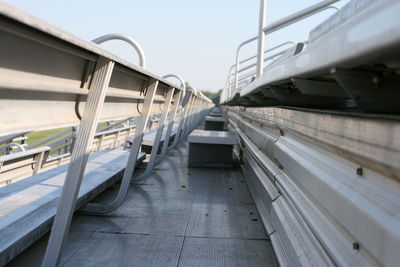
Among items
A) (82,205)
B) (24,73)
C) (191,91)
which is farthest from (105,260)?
(191,91)

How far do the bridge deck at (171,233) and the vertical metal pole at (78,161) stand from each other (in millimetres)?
374

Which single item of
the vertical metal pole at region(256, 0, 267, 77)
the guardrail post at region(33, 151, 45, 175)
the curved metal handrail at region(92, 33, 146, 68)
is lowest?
the guardrail post at region(33, 151, 45, 175)

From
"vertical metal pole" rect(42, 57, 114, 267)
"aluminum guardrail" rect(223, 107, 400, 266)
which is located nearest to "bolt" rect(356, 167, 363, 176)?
"aluminum guardrail" rect(223, 107, 400, 266)

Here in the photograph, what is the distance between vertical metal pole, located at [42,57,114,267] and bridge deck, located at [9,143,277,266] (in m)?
0.37

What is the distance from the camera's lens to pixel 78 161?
2703 millimetres

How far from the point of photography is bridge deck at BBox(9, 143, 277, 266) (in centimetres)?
300

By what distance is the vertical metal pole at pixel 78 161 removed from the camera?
2525mm

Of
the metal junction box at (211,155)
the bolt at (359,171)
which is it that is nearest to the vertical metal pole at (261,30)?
the metal junction box at (211,155)

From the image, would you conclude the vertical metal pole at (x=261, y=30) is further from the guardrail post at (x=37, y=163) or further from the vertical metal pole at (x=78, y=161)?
the guardrail post at (x=37, y=163)

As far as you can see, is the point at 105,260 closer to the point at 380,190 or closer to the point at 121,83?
the point at 121,83

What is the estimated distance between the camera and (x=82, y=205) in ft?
13.3

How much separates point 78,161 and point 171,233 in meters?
1.30

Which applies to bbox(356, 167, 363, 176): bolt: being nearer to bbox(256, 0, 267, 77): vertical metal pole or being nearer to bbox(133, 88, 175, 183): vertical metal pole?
bbox(256, 0, 267, 77): vertical metal pole

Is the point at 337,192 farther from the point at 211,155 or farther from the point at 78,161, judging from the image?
the point at 211,155
